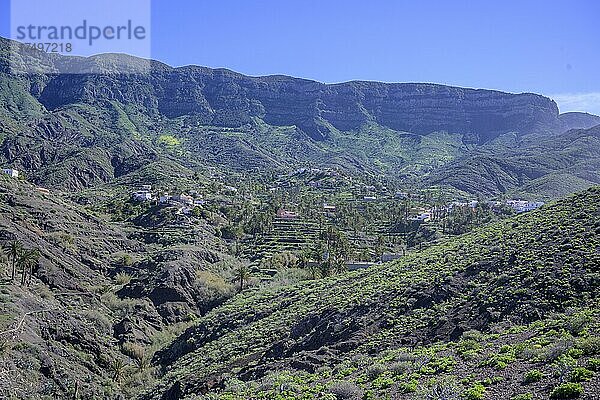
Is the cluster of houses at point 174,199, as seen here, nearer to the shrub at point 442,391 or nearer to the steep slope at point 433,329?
the steep slope at point 433,329

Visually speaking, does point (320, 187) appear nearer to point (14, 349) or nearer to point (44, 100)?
point (14, 349)

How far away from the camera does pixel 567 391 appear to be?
11.1m

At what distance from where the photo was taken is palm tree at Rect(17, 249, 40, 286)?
121 ft

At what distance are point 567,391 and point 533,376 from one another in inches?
63.3

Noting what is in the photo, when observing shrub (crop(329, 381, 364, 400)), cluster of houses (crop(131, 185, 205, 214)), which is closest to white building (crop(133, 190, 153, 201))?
cluster of houses (crop(131, 185, 205, 214))

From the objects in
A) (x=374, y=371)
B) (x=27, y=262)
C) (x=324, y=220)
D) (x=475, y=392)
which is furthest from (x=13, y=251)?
(x=324, y=220)

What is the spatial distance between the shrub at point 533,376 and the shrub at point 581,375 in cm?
93

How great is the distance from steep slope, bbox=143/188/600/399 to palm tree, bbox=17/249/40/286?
11385 mm

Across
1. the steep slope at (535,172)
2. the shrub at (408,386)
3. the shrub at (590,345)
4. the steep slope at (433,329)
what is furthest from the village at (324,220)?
the shrub at (590,345)

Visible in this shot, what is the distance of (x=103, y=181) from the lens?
369ft

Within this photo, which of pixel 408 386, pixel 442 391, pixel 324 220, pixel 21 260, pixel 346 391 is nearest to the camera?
pixel 442 391

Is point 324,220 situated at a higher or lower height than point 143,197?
lower

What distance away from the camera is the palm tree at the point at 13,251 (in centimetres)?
3772

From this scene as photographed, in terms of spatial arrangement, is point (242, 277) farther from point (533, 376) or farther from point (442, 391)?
point (533, 376)
